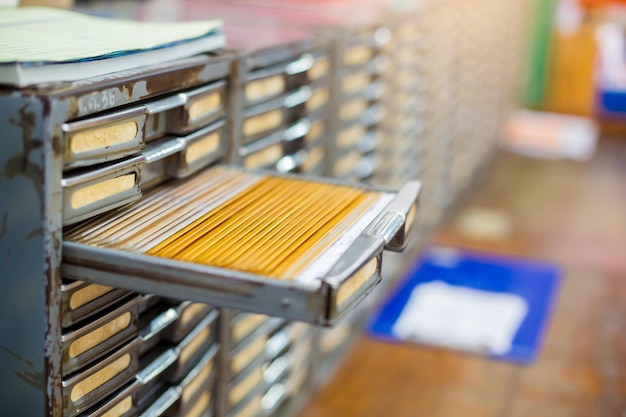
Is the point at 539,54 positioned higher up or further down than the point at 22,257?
further down

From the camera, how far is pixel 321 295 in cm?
79

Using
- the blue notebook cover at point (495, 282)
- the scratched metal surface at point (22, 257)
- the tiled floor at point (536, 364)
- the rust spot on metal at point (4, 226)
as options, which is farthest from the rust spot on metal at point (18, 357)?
the blue notebook cover at point (495, 282)

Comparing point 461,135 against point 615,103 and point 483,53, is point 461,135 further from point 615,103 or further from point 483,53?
point 615,103

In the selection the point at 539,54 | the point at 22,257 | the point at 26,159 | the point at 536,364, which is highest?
the point at 26,159

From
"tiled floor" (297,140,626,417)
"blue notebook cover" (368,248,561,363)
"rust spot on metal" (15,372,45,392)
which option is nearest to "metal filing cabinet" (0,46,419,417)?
"rust spot on metal" (15,372,45,392)

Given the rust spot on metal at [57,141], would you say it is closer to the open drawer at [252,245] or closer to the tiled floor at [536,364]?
the open drawer at [252,245]

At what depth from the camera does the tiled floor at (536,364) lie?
6.91ft

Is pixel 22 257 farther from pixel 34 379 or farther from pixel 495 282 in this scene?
pixel 495 282

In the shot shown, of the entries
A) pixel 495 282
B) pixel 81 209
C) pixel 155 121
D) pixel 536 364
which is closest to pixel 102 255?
pixel 81 209

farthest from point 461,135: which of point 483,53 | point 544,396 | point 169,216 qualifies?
point 169,216

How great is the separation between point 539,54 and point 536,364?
4582 mm

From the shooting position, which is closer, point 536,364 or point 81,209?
point 81,209

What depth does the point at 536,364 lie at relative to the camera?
2.34m

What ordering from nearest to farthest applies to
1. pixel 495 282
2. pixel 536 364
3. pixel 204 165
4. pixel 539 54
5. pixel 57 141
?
1. pixel 57 141
2. pixel 204 165
3. pixel 536 364
4. pixel 495 282
5. pixel 539 54
